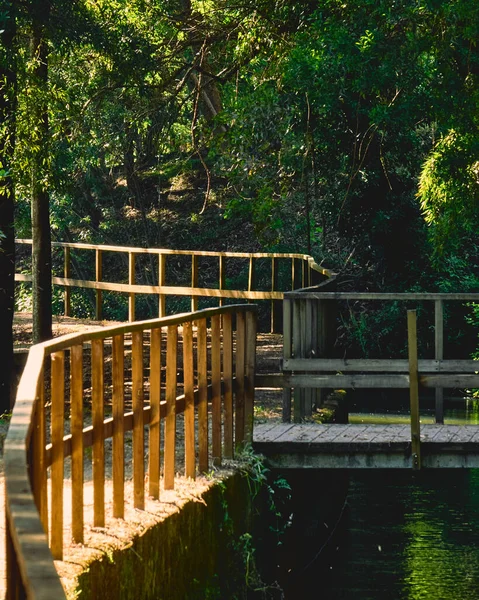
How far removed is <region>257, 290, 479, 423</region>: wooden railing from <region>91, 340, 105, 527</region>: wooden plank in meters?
3.82

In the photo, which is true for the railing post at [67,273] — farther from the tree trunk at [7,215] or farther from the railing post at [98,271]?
the tree trunk at [7,215]

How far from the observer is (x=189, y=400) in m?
7.95

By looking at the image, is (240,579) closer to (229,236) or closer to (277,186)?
(277,186)

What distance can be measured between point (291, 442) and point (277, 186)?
1383cm

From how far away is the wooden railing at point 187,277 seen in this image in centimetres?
1898

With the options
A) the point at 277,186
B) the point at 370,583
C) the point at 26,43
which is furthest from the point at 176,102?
the point at 370,583

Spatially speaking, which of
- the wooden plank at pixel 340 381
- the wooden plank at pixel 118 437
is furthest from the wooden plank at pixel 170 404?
the wooden plank at pixel 340 381

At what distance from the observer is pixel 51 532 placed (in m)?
5.68

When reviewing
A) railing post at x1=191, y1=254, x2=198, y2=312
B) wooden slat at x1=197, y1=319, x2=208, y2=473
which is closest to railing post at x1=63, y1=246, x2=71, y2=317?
railing post at x1=191, y1=254, x2=198, y2=312

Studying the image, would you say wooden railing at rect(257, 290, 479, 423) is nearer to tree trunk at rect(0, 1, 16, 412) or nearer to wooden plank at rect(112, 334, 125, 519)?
tree trunk at rect(0, 1, 16, 412)

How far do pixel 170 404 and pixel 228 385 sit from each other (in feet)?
4.87

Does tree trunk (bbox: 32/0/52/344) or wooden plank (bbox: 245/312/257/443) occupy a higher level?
tree trunk (bbox: 32/0/52/344)

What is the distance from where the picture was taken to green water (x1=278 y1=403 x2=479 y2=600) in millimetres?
11492

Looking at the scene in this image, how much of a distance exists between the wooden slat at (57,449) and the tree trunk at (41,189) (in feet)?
26.9
